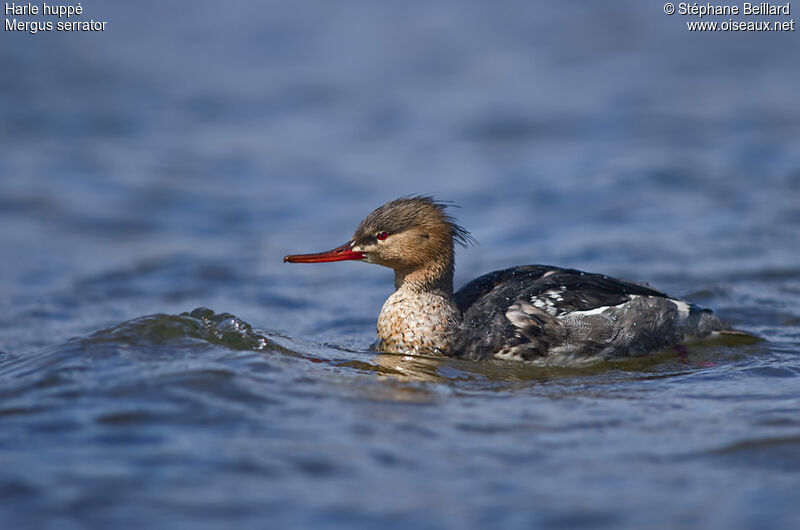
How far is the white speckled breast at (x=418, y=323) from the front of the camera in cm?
698

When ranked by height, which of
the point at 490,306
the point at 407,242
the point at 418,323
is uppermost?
the point at 407,242

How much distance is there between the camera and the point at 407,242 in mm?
7141

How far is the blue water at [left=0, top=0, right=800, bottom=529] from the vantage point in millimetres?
4457

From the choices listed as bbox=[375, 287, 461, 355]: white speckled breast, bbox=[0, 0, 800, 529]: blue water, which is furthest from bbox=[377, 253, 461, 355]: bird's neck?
bbox=[0, 0, 800, 529]: blue water

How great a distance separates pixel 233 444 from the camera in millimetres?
4820

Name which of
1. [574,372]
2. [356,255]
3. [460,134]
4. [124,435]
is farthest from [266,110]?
[124,435]

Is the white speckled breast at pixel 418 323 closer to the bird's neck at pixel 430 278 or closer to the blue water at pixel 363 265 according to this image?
the bird's neck at pixel 430 278

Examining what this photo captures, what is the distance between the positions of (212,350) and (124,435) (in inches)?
54.0

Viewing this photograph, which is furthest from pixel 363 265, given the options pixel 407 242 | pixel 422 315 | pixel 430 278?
pixel 422 315

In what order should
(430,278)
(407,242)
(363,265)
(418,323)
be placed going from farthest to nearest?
(363,265)
(430,278)
(407,242)
(418,323)

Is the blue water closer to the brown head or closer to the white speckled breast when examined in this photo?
the white speckled breast

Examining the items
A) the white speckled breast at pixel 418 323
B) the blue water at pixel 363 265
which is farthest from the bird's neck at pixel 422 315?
the blue water at pixel 363 265

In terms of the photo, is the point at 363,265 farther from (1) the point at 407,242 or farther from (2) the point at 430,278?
(1) the point at 407,242

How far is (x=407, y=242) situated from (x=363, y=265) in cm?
366
